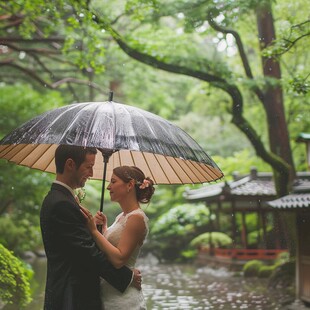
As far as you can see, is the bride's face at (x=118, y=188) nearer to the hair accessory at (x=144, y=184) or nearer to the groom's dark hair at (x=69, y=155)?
the hair accessory at (x=144, y=184)

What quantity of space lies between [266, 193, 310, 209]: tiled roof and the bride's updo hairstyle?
800 centimetres

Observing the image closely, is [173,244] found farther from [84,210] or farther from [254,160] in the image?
[84,210]

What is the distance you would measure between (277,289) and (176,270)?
27.1ft

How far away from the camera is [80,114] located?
354 cm

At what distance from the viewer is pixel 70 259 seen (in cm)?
312

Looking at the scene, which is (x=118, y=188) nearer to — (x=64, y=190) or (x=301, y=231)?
(x=64, y=190)

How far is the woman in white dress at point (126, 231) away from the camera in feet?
10.5

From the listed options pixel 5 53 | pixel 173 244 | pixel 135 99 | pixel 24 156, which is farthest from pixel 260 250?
pixel 24 156

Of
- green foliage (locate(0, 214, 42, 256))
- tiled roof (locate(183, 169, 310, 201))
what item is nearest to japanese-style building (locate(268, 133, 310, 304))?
tiled roof (locate(183, 169, 310, 201))

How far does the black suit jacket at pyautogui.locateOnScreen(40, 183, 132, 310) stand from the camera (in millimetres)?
3080

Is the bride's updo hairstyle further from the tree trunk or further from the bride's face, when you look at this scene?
the tree trunk

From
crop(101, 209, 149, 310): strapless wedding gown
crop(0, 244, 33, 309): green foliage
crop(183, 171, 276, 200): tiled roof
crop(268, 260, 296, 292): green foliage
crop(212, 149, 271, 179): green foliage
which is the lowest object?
crop(268, 260, 296, 292): green foliage

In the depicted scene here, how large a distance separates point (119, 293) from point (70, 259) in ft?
1.56

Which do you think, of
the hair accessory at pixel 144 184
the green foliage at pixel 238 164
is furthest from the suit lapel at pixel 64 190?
the green foliage at pixel 238 164
